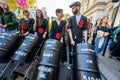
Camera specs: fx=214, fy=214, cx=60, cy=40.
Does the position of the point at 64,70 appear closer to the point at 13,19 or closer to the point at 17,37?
the point at 17,37

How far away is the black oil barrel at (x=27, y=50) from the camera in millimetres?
4293

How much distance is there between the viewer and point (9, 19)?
5.67 meters

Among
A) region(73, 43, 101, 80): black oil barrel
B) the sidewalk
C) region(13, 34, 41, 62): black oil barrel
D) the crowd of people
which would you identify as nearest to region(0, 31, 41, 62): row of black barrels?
region(13, 34, 41, 62): black oil barrel

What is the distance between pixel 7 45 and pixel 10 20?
1284 mm

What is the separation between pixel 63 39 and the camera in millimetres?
5812

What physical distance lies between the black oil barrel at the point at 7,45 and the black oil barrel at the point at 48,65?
3.57ft

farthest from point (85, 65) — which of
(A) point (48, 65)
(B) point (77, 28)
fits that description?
(B) point (77, 28)

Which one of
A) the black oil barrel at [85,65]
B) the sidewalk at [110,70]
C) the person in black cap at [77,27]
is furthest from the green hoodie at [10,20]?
the sidewalk at [110,70]

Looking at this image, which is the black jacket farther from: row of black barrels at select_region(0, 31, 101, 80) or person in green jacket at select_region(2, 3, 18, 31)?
person in green jacket at select_region(2, 3, 18, 31)

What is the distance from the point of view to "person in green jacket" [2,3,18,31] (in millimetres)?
5578

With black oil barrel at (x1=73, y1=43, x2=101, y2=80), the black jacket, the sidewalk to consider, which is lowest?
the sidewalk

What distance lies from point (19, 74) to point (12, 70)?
0.18m

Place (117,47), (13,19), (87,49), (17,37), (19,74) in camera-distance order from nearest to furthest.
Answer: (87,49) → (19,74) → (17,37) → (13,19) → (117,47)

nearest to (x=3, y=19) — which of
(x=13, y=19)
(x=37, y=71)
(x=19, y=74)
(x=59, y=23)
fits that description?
(x=13, y=19)
